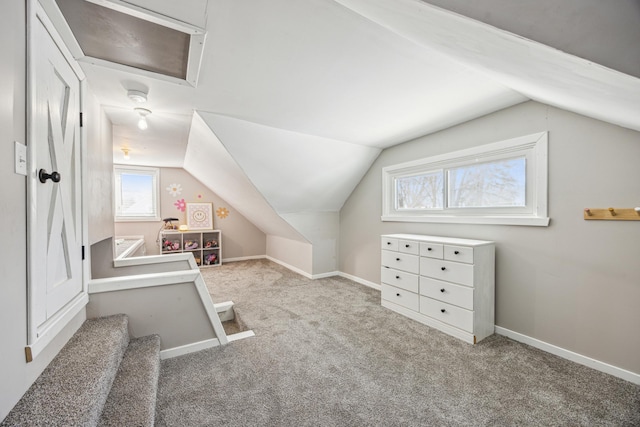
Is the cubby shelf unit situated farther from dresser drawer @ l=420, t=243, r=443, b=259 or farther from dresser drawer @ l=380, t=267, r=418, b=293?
dresser drawer @ l=420, t=243, r=443, b=259

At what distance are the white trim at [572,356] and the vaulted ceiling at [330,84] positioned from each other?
1608 mm

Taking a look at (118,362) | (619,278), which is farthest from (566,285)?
(118,362)

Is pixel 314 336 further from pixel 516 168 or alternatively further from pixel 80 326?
pixel 516 168

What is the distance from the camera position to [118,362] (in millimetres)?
1480

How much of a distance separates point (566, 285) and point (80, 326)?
11.2ft

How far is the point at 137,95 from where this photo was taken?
6.35 ft

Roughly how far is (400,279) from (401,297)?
0.64 feet

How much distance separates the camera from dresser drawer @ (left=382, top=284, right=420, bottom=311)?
2613 millimetres

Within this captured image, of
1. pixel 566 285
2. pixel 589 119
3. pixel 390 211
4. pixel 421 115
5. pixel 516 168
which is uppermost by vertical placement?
pixel 421 115

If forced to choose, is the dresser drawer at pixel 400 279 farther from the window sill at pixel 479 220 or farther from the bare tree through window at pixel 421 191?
the bare tree through window at pixel 421 191

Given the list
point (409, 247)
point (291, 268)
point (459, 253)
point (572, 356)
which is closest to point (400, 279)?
Answer: point (409, 247)

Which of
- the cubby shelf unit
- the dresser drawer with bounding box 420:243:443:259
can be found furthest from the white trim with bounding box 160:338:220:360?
the cubby shelf unit

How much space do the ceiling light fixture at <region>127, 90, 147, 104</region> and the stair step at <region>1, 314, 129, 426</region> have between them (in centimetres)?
165

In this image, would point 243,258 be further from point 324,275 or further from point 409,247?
point 409,247
